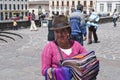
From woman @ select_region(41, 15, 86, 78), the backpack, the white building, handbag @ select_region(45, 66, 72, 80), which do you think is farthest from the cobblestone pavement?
the white building

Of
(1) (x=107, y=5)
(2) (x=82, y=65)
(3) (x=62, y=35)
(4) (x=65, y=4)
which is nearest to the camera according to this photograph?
(2) (x=82, y=65)

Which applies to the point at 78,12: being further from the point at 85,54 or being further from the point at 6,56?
the point at 85,54

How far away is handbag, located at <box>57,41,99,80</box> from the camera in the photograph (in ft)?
11.2

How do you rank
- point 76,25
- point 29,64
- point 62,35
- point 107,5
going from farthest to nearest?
point 107,5
point 29,64
point 76,25
point 62,35

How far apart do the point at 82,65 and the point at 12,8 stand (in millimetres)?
92223

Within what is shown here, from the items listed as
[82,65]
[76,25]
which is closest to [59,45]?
[82,65]

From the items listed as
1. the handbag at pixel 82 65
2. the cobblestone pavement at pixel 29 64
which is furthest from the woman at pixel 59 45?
Result: the cobblestone pavement at pixel 29 64

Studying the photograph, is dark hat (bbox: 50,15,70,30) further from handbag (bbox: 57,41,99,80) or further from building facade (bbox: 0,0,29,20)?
building facade (bbox: 0,0,29,20)

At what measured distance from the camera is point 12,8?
94.2 m

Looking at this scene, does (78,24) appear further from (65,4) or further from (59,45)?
(65,4)

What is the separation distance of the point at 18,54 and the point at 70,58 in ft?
29.1

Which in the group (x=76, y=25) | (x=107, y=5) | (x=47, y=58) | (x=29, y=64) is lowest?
(x=29, y=64)

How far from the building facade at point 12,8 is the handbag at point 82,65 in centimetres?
8786

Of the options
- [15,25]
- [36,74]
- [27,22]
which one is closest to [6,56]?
[36,74]
